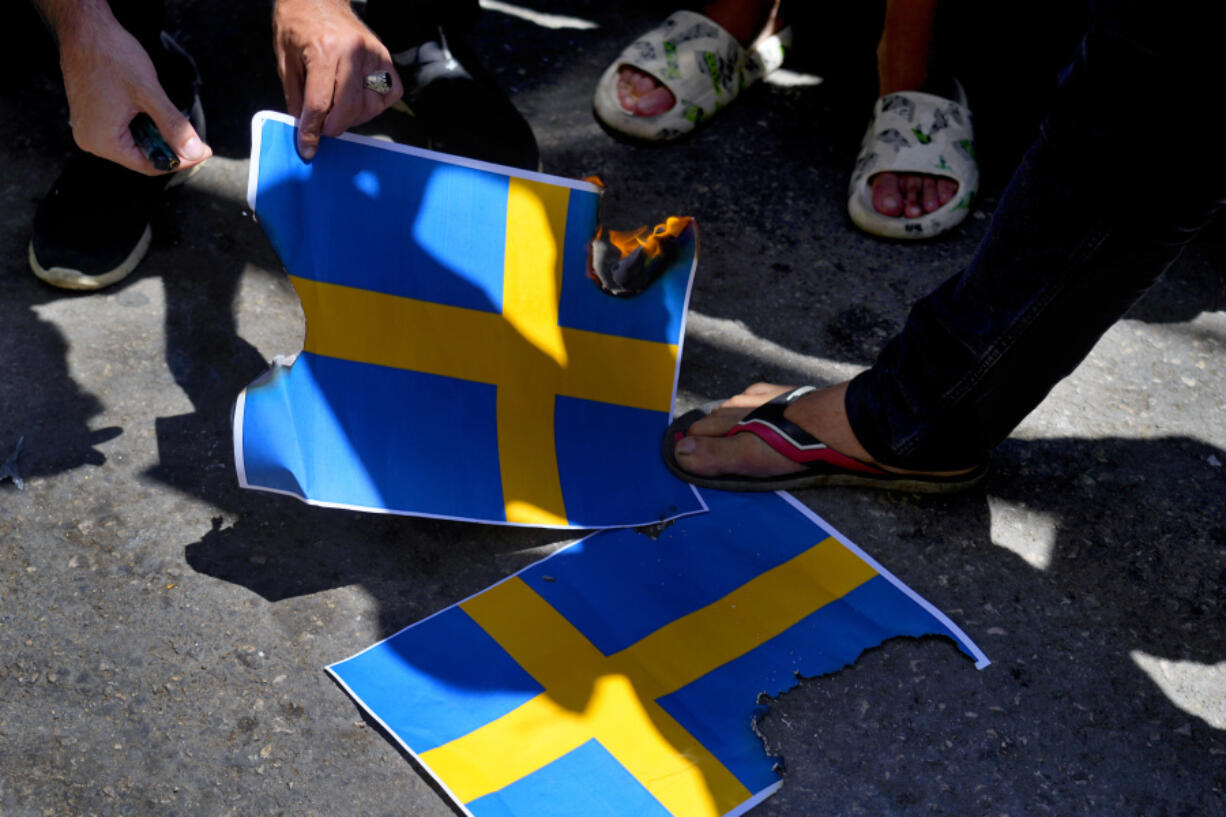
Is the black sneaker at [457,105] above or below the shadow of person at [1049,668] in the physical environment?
above

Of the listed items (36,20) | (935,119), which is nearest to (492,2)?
(36,20)

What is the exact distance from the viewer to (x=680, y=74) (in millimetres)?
1962

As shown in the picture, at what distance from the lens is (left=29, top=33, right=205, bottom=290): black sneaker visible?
1574mm

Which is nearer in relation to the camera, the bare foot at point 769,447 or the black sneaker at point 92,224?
the bare foot at point 769,447

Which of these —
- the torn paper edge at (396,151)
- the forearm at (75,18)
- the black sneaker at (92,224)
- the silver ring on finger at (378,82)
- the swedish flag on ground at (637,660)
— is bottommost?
the swedish flag on ground at (637,660)

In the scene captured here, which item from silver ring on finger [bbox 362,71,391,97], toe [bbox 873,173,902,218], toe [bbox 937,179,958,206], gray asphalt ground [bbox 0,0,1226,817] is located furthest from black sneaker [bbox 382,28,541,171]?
toe [bbox 937,179,958,206]

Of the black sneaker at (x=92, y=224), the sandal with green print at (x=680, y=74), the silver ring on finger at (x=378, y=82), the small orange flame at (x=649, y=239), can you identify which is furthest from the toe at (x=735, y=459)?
the black sneaker at (x=92, y=224)

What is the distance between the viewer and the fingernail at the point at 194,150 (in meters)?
1.17

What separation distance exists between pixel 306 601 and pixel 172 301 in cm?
69

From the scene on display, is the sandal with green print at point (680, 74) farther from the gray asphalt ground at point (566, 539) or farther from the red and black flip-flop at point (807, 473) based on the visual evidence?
the red and black flip-flop at point (807, 473)

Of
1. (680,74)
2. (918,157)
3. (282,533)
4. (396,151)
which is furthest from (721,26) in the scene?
(282,533)

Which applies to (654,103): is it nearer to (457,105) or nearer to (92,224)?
(457,105)

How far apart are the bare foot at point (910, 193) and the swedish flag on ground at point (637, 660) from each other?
0.75 m

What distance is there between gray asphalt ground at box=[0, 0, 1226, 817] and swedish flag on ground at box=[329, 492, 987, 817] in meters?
0.04
